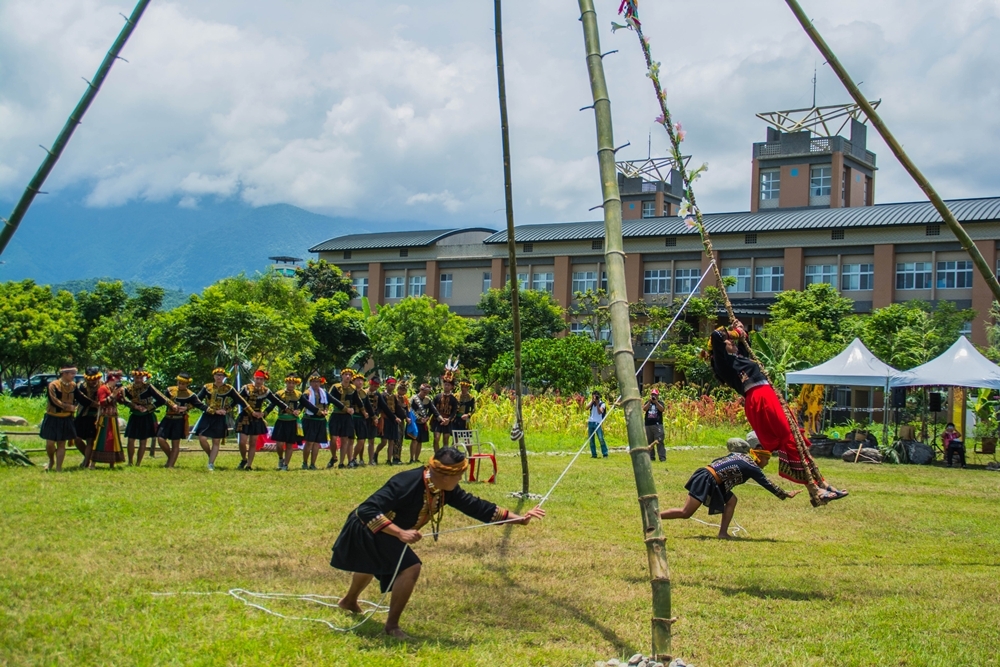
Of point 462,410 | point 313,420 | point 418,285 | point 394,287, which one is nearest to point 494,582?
point 313,420

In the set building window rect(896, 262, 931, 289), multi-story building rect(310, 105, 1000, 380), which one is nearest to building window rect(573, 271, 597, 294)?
multi-story building rect(310, 105, 1000, 380)

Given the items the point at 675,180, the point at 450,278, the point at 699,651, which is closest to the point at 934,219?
the point at 450,278

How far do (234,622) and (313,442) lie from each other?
37.2 feet

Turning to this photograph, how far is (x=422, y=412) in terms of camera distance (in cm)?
2038

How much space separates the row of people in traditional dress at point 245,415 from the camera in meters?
15.6

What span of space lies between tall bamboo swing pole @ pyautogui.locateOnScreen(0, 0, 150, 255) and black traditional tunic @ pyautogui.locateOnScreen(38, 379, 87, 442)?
937 cm

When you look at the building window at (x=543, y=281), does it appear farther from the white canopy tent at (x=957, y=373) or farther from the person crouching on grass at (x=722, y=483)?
the person crouching on grass at (x=722, y=483)

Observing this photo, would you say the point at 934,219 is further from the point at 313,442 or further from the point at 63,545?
the point at 63,545

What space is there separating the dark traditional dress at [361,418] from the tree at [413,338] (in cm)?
2816

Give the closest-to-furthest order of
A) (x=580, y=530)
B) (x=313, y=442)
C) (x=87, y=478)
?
(x=580, y=530)
(x=87, y=478)
(x=313, y=442)

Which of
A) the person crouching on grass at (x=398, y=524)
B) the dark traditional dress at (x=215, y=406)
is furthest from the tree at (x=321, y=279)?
the person crouching on grass at (x=398, y=524)

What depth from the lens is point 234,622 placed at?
6840 mm

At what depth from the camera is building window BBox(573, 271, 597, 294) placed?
60.5 metres

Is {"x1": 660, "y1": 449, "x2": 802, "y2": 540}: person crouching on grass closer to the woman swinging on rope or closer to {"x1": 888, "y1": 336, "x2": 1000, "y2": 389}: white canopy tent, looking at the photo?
the woman swinging on rope
